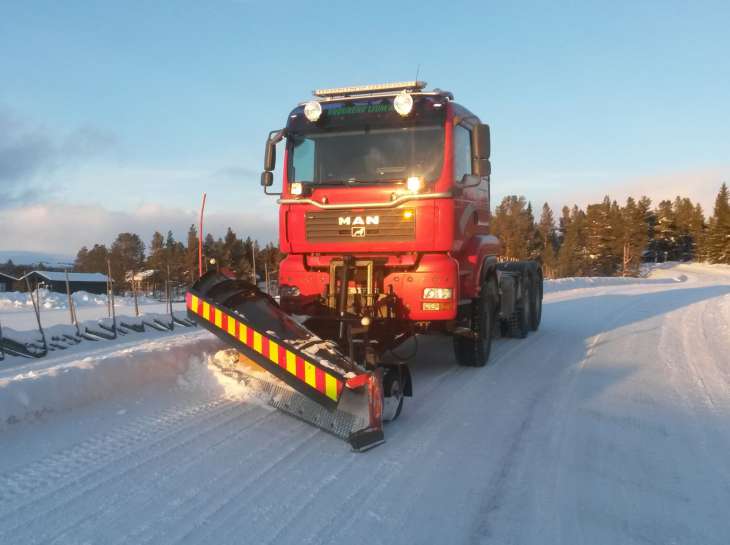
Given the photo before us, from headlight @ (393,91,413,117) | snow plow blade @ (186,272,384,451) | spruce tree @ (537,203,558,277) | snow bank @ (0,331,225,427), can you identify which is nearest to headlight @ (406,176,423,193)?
headlight @ (393,91,413,117)

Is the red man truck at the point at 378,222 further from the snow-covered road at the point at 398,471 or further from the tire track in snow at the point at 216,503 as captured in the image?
the tire track in snow at the point at 216,503

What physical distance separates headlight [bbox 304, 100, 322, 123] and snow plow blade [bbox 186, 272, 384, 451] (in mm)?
2214

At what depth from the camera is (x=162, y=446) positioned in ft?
13.6

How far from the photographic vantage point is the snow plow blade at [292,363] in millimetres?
4305

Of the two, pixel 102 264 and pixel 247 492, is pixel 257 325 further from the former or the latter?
pixel 102 264

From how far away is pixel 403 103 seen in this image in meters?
6.32

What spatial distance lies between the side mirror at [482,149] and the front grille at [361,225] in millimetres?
1012

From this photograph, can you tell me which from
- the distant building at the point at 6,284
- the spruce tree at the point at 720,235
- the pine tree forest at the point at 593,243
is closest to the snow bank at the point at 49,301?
the pine tree forest at the point at 593,243

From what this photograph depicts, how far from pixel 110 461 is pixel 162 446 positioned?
0.39m

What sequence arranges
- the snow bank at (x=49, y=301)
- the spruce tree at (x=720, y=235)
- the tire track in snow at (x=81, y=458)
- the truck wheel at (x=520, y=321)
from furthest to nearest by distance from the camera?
1. the spruce tree at (x=720, y=235)
2. the snow bank at (x=49, y=301)
3. the truck wheel at (x=520, y=321)
4. the tire track in snow at (x=81, y=458)

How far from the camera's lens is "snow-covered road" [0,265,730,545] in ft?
9.84

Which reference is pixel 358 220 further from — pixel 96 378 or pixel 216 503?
pixel 216 503

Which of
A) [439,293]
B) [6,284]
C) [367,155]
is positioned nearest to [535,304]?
[439,293]

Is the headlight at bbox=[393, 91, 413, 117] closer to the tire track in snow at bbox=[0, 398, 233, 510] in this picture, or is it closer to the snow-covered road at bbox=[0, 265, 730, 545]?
the snow-covered road at bbox=[0, 265, 730, 545]
